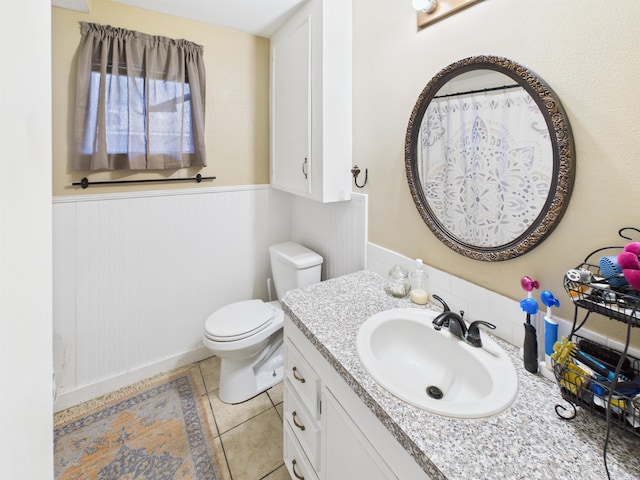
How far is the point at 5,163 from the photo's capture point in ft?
1.55

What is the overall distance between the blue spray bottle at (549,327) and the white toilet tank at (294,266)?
4.12 ft

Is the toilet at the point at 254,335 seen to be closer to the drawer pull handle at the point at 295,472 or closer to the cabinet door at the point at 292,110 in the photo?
the cabinet door at the point at 292,110

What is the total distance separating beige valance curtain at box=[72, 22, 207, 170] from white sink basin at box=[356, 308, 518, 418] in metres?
1.58

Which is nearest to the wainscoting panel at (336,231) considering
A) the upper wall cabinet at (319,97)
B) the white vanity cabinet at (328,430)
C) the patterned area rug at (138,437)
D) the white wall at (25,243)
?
the upper wall cabinet at (319,97)

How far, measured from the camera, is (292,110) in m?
1.86

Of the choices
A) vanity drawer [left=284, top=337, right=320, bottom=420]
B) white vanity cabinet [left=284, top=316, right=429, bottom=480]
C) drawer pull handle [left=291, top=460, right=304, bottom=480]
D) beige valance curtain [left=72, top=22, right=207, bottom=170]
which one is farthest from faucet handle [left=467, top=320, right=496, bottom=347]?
beige valance curtain [left=72, top=22, right=207, bottom=170]

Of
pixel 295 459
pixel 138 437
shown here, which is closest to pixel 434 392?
pixel 295 459

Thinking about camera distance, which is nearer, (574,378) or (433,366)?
(574,378)

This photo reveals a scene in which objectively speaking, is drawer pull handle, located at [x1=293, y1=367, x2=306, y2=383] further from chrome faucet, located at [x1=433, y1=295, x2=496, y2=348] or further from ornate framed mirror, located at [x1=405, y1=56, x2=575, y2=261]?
ornate framed mirror, located at [x1=405, y1=56, x2=575, y2=261]

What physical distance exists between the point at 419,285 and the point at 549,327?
0.50 meters

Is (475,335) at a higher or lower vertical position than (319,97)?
lower

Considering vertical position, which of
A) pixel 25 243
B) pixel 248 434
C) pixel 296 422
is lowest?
pixel 248 434

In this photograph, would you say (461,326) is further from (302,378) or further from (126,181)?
(126,181)

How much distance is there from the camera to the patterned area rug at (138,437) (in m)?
1.45
